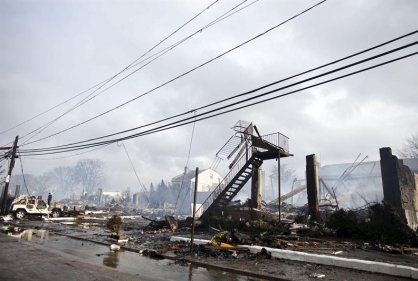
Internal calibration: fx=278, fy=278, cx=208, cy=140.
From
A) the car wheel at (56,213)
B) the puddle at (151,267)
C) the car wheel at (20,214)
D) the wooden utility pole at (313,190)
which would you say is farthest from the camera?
the car wheel at (56,213)

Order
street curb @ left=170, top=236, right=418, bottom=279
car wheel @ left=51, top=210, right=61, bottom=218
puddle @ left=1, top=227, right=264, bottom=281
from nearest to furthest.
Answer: street curb @ left=170, top=236, right=418, bottom=279 < puddle @ left=1, top=227, right=264, bottom=281 < car wheel @ left=51, top=210, right=61, bottom=218

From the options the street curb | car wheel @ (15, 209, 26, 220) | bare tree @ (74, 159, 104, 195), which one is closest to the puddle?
the street curb

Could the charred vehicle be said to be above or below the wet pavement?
above

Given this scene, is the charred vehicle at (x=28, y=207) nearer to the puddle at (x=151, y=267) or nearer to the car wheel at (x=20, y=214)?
the car wheel at (x=20, y=214)

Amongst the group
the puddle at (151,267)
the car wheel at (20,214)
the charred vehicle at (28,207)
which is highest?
the charred vehicle at (28,207)

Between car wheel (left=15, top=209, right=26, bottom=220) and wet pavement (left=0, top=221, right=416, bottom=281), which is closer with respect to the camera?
wet pavement (left=0, top=221, right=416, bottom=281)

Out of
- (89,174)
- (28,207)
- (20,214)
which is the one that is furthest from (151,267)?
(89,174)

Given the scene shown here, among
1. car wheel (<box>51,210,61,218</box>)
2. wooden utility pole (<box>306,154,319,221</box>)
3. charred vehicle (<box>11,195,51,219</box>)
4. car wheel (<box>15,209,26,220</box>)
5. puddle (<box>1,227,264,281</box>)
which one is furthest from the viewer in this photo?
car wheel (<box>51,210,61,218</box>)

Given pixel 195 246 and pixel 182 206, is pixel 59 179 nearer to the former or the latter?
pixel 182 206

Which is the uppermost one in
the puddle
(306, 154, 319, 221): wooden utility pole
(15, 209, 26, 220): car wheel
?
(306, 154, 319, 221): wooden utility pole

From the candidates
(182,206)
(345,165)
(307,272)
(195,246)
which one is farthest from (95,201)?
(307,272)

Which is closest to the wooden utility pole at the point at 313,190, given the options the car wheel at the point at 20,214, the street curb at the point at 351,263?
the street curb at the point at 351,263

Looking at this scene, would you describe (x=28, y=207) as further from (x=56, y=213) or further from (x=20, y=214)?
(x=56, y=213)

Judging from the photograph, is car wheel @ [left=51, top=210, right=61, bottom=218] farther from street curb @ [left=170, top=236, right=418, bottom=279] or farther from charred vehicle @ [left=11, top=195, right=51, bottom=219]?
street curb @ [left=170, top=236, right=418, bottom=279]
